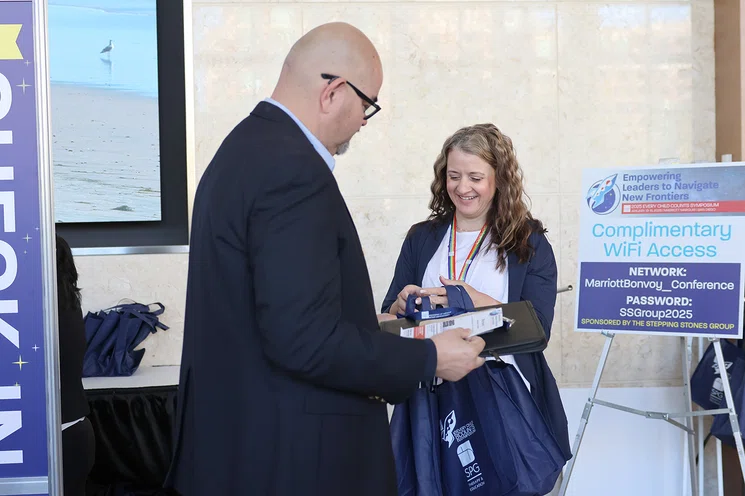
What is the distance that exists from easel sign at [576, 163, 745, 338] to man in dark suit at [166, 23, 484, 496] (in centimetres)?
183

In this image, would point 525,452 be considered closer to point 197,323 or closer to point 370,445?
point 370,445

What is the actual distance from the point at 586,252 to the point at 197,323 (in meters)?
2.22

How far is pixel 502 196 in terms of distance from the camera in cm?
252

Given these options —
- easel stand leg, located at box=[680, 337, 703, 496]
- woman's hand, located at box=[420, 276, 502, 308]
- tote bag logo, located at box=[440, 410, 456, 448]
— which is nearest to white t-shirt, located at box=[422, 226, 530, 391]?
woman's hand, located at box=[420, 276, 502, 308]

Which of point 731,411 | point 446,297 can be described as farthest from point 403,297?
point 731,411

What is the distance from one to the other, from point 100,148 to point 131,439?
151cm

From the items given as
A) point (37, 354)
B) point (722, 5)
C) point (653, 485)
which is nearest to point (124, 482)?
point (37, 354)

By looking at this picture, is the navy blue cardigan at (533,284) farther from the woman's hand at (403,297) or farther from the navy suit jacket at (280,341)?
the navy suit jacket at (280,341)

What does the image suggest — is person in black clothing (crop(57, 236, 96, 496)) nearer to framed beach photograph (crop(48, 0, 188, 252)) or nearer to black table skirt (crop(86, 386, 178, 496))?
black table skirt (crop(86, 386, 178, 496))

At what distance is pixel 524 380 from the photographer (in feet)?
7.59

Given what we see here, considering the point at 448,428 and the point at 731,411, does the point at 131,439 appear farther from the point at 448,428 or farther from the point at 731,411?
the point at 731,411

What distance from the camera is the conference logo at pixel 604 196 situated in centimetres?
325

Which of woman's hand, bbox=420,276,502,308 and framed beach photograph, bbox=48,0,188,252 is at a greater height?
framed beach photograph, bbox=48,0,188,252

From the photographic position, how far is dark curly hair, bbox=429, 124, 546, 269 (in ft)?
8.03
